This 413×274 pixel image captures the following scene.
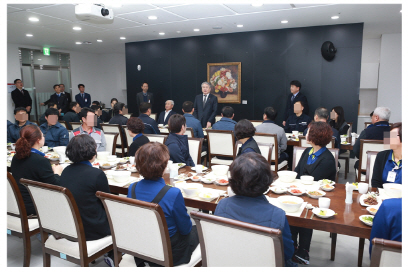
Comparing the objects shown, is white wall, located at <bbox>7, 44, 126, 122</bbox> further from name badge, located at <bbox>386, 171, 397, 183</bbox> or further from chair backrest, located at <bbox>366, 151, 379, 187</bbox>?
name badge, located at <bbox>386, 171, 397, 183</bbox>

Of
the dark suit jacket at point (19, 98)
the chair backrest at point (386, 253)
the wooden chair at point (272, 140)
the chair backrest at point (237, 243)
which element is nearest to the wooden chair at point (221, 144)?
the wooden chair at point (272, 140)

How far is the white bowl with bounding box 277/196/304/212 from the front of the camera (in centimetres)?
193

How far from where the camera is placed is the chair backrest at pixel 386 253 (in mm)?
1159

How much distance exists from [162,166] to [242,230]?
70cm

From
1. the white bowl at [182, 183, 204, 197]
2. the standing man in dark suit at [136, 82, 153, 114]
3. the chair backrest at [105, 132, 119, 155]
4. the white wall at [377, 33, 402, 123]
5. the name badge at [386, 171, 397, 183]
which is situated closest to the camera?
the white bowl at [182, 183, 204, 197]

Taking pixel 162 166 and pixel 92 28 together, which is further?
pixel 92 28

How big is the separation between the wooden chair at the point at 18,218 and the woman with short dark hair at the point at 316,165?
83.9 inches

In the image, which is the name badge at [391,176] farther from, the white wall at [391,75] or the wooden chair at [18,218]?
the white wall at [391,75]

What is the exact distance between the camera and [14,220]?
2469 millimetres

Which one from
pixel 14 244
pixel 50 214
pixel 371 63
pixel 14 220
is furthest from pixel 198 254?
pixel 371 63

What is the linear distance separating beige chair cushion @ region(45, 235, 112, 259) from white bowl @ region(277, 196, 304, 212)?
4.10ft

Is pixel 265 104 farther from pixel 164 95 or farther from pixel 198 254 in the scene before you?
pixel 198 254

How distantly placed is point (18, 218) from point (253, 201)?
6.71 feet

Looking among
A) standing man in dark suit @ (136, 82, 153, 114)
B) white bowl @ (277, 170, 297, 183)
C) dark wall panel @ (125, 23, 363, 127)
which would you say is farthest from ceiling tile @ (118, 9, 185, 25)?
white bowl @ (277, 170, 297, 183)
